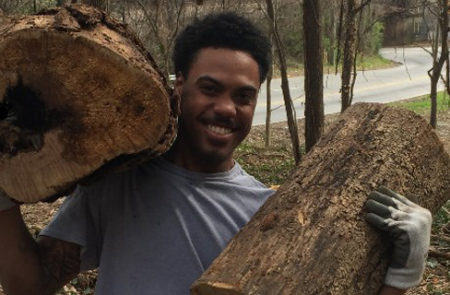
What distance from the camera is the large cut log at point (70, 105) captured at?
4.29 ft

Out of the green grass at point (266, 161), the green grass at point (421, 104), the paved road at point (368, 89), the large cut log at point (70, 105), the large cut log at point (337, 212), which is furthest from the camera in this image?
the paved road at point (368, 89)

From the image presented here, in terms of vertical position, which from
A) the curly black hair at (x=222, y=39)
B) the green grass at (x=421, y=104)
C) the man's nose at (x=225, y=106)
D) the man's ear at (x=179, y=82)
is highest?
the curly black hair at (x=222, y=39)

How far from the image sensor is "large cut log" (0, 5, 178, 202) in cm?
131

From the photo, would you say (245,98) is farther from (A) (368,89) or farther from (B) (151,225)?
(A) (368,89)

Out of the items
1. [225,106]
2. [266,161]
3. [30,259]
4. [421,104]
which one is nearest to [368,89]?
[421,104]

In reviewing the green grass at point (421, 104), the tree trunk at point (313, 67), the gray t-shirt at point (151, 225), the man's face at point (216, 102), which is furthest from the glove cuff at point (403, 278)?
the green grass at point (421, 104)

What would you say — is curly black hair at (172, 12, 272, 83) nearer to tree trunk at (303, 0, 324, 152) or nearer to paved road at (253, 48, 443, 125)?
tree trunk at (303, 0, 324, 152)

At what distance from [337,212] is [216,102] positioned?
48 cm

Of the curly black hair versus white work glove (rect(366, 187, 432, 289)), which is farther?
Answer: the curly black hair

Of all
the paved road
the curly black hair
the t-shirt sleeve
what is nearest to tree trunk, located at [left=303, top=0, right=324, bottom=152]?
the curly black hair

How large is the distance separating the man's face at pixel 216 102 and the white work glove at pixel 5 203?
0.52 meters

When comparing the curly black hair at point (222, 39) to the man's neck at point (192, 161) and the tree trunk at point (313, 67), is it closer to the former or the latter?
the man's neck at point (192, 161)

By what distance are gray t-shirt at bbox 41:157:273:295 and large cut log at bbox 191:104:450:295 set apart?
0.29ft

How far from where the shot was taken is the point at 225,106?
1.59 meters
